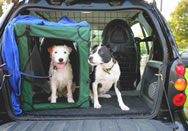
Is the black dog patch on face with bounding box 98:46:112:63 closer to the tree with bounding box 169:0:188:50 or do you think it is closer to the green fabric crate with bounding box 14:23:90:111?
the green fabric crate with bounding box 14:23:90:111

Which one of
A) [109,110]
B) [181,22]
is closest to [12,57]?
[109,110]

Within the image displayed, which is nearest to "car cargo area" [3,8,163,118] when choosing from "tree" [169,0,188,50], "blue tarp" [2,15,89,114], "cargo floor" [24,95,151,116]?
"cargo floor" [24,95,151,116]

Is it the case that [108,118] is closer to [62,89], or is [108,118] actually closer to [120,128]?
[120,128]

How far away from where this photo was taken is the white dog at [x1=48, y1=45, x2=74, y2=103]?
8.86 feet

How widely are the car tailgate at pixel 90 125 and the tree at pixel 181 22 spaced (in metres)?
21.1

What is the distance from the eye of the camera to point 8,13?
2.19 m

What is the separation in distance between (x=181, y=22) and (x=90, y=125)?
22048 mm

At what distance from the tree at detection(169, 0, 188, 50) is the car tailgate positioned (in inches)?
829

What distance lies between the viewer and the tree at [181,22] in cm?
2000

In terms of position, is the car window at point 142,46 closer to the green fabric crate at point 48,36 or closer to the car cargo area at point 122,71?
the car cargo area at point 122,71

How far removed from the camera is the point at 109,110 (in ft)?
8.10

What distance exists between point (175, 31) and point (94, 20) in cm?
1934

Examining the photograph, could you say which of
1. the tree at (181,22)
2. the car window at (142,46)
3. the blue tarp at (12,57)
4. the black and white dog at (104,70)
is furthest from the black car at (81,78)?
the tree at (181,22)

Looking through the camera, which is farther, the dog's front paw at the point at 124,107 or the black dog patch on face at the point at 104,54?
the black dog patch on face at the point at 104,54
